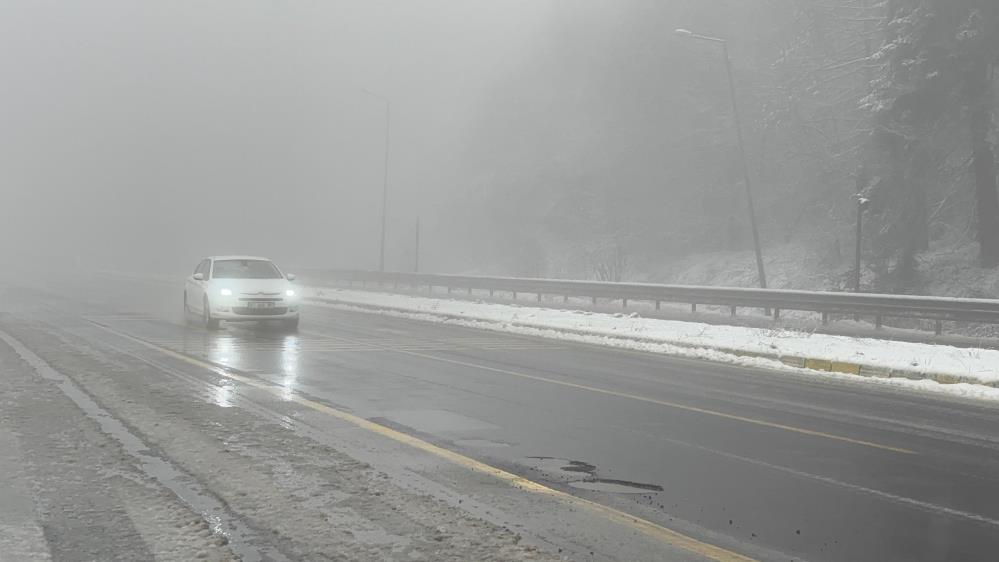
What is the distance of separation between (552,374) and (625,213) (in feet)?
127

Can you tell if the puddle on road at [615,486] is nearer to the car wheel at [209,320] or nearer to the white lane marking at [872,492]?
the white lane marking at [872,492]

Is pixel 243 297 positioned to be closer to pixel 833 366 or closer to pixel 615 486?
pixel 833 366

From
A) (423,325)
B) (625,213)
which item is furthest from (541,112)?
(423,325)

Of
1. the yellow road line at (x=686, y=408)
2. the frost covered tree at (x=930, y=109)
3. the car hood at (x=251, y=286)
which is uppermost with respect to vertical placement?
the frost covered tree at (x=930, y=109)

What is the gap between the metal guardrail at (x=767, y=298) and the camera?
18.9 metres

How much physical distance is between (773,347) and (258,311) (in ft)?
34.9

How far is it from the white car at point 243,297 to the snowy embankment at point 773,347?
5.08 metres

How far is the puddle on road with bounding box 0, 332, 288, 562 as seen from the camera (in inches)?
171

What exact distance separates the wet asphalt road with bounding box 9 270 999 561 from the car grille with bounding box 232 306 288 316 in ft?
10.2

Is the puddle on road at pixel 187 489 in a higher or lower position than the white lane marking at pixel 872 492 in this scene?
lower

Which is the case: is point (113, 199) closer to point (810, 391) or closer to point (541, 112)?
point (541, 112)

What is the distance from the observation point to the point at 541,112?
193 feet

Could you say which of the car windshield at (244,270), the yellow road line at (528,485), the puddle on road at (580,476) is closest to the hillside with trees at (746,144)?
the car windshield at (244,270)

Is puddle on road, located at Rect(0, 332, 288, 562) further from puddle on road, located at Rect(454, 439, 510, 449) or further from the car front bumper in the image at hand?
the car front bumper
